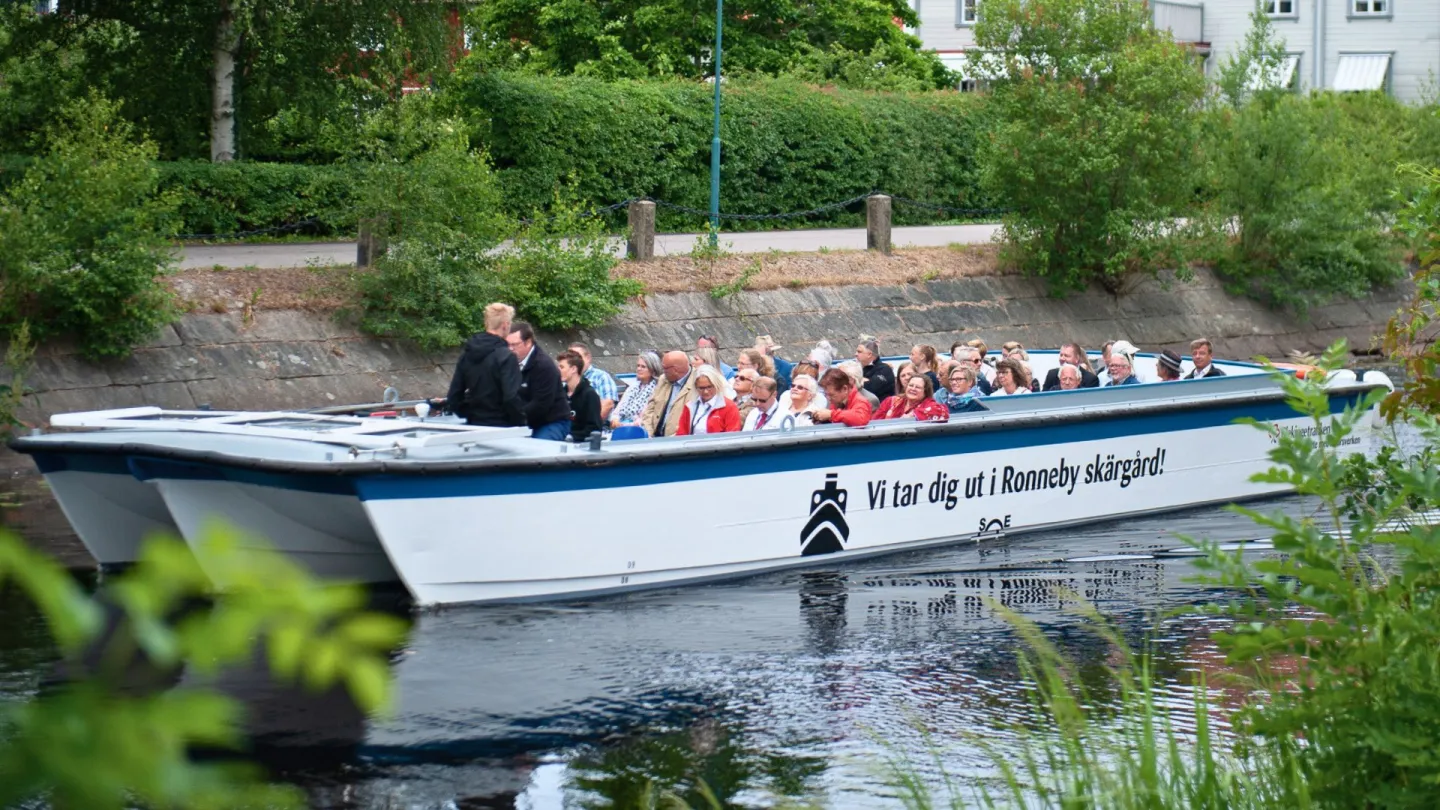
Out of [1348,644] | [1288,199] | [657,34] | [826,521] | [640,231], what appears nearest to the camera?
[1348,644]

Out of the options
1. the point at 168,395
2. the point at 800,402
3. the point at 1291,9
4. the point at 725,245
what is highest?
the point at 1291,9

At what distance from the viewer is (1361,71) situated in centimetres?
4809

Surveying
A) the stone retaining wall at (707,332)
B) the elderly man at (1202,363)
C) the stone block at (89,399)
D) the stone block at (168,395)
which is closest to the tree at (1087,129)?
the stone retaining wall at (707,332)

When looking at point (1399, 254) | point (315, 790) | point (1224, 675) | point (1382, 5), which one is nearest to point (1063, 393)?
point (315, 790)

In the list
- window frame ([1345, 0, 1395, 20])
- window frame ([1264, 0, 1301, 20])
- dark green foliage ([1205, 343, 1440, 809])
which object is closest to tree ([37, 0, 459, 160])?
dark green foliage ([1205, 343, 1440, 809])

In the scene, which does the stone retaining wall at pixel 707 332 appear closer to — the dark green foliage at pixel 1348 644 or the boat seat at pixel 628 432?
the boat seat at pixel 628 432

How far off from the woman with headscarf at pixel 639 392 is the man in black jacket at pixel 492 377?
1.59 metres

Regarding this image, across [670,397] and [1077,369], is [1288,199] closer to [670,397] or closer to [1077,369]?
[1077,369]

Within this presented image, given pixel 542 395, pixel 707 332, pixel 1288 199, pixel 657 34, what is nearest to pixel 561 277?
pixel 707 332

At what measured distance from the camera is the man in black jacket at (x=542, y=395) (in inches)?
428

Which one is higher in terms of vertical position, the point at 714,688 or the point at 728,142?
the point at 728,142

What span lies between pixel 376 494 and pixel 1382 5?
45275mm

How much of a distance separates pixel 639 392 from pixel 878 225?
12.9 m

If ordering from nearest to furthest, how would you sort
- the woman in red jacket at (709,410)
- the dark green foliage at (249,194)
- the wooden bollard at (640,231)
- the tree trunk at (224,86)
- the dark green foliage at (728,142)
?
the woman in red jacket at (709,410) → the wooden bollard at (640,231) → the dark green foliage at (249,194) → the tree trunk at (224,86) → the dark green foliage at (728,142)
